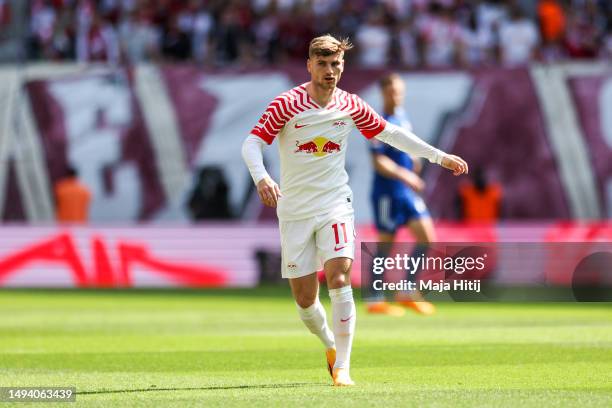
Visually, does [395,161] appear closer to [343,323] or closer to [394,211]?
[394,211]

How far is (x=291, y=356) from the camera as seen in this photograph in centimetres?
1175

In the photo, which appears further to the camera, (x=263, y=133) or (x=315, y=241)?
(x=315, y=241)

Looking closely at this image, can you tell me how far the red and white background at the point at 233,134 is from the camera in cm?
2583

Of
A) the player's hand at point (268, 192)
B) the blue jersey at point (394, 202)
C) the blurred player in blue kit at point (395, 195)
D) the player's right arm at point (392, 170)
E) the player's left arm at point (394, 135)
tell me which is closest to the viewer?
the player's hand at point (268, 192)

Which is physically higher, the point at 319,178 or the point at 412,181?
the point at 319,178

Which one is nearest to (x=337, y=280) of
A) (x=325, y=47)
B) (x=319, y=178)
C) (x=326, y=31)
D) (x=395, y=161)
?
(x=319, y=178)

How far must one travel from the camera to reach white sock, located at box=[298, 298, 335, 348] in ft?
31.7

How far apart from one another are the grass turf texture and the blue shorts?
43.6 inches

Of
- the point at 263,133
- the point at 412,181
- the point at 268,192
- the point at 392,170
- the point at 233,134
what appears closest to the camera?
the point at 268,192

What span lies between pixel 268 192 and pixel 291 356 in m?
3.12

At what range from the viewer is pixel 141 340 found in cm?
1346

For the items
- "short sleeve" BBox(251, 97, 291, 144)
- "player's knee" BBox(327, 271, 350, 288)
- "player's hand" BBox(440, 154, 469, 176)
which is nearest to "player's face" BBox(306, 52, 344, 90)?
"short sleeve" BBox(251, 97, 291, 144)

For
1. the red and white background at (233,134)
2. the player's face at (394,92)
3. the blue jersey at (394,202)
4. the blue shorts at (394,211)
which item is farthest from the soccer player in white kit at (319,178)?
the red and white background at (233,134)

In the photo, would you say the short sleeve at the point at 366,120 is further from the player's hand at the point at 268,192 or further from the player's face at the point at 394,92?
the player's face at the point at 394,92
